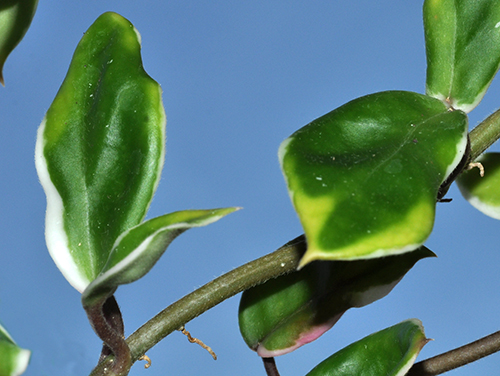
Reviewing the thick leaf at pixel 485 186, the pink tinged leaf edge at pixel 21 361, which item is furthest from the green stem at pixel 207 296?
the thick leaf at pixel 485 186

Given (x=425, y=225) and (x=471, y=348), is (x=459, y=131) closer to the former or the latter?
(x=425, y=225)

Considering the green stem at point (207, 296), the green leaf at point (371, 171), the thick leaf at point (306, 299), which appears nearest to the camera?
the green leaf at point (371, 171)

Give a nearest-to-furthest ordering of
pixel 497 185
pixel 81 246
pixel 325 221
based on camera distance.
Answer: pixel 325 221
pixel 81 246
pixel 497 185

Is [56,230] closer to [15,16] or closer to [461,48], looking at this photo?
[15,16]

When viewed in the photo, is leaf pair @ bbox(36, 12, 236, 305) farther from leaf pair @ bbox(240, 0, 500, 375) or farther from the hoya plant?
leaf pair @ bbox(240, 0, 500, 375)

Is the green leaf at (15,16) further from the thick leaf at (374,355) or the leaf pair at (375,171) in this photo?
the thick leaf at (374,355)

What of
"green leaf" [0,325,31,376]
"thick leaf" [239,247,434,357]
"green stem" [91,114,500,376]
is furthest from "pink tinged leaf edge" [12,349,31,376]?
"thick leaf" [239,247,434,357]

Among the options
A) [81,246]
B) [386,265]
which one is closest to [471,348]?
[386,265]
